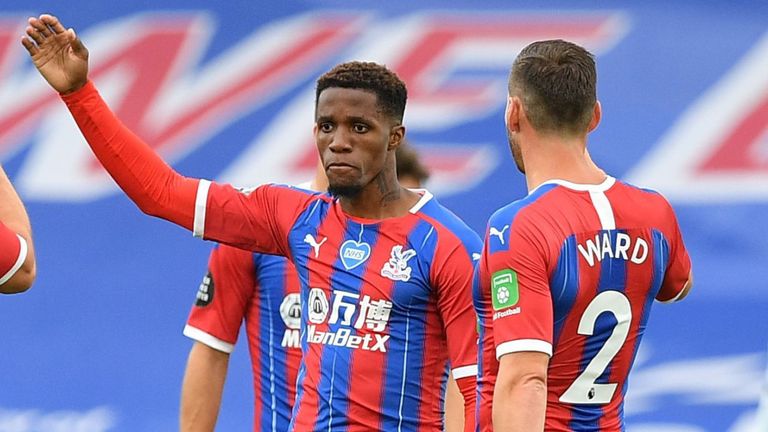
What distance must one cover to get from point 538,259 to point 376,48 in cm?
411

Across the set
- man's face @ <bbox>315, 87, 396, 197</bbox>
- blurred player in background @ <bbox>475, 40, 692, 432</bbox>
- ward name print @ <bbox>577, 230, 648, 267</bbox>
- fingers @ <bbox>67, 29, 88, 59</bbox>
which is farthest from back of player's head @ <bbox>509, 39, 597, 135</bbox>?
fingers @ <bbox>67, 29, 88, 59</bbox>

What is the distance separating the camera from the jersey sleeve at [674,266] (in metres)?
3.64

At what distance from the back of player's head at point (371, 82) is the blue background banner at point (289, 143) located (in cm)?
322

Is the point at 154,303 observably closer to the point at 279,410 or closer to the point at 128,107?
the point at 128,107

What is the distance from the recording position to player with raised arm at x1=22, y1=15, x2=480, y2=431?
12.9 feet

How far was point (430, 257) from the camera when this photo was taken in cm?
394

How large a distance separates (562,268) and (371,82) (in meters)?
0.87

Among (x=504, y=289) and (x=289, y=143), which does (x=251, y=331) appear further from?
(x=289, y=143)

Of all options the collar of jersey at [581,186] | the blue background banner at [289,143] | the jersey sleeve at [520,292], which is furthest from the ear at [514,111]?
the blue background banner at [289,143]

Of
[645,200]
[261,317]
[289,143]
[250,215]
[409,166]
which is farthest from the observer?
[289,143]

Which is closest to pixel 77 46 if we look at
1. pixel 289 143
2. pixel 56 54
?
pixel 56 54

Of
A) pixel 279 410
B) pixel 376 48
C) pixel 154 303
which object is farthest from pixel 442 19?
pixel 279 410

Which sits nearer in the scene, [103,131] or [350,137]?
[103,131]

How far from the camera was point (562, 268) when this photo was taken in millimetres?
3414
